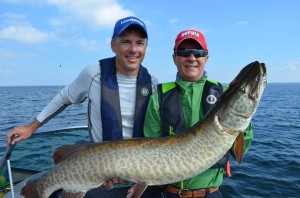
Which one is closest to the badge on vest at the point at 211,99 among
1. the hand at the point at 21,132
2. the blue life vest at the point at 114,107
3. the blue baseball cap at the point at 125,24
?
the blue life vest at the point at 114,107

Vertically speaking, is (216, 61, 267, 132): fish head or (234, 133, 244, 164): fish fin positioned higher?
(216, 61, 267, 132): fish head

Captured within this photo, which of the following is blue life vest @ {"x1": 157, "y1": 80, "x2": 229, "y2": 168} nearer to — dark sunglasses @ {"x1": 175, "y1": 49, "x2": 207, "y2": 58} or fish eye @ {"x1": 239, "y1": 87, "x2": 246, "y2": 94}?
dark sunglasses @ {"x1": 175, "y1": 49, "x2": 207, "y2": 58}

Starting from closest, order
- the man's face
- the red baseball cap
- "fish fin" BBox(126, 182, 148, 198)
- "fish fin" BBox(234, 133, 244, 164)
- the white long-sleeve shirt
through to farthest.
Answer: "fish fin" BBox(234, 133, 244, 164) < "fish fin" BBox(126, 182, 148, 198) < the red baseball cap < the man's face < the white long-sleeve shirt

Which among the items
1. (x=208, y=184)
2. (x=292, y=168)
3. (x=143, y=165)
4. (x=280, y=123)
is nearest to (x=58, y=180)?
(x=143, y=165)

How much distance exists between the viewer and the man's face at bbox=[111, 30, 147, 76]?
3.71 metres

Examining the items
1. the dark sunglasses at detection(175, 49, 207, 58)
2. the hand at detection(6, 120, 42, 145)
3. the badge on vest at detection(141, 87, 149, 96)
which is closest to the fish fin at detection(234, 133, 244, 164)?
the dark sunglasses at detection(175, 49, 207, 58)

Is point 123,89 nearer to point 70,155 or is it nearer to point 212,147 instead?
point 70,155

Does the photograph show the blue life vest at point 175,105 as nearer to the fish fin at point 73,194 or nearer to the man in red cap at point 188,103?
the man in red cap at point 188,103

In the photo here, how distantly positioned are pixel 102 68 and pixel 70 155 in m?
1.20

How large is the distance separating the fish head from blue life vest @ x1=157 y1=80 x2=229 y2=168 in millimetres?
459

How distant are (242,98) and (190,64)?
0.90m

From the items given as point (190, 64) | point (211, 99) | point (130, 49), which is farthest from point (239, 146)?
point (130, 49)

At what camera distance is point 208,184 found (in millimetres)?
3416

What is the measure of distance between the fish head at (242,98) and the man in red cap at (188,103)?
469 mm
